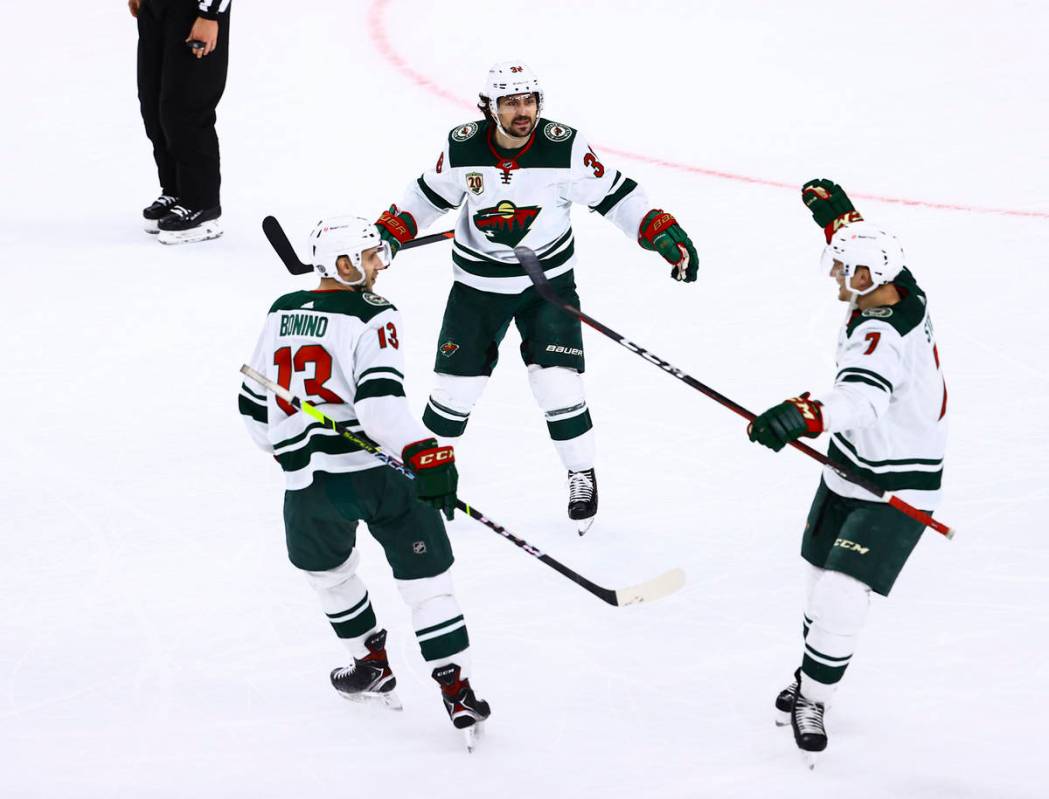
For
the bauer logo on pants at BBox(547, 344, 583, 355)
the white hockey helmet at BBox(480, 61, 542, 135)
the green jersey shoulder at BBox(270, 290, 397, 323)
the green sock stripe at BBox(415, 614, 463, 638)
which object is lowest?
the green sock stripe at BBox(415, 614, 463, 638)

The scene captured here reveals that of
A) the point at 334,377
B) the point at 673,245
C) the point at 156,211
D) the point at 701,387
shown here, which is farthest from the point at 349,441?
the point at 156,211

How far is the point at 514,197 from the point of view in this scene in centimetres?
391

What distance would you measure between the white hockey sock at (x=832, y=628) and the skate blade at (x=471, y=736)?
67cm

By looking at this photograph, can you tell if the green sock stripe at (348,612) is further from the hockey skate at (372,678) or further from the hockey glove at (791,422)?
the hockey glove at (791,422)

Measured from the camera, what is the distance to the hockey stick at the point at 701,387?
9.70 feet

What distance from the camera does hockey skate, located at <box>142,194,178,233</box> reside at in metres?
5.98

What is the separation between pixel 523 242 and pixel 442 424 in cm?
52

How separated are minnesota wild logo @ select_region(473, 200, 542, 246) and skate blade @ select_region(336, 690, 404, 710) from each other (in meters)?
1.28

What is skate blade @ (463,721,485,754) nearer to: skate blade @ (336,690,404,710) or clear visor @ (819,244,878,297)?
skate blade @ (336,690,404,710)

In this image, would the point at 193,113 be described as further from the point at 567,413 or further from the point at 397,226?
the point at 567,413

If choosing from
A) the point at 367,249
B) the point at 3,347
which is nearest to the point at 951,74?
the point at 3,347

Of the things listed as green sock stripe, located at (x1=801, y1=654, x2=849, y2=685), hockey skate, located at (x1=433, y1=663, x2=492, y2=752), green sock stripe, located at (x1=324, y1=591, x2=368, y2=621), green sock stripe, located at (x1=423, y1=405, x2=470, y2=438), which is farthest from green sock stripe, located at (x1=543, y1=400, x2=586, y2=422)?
green sock stripe, located at (x1=801, y1=654, x2=849, y2=685)

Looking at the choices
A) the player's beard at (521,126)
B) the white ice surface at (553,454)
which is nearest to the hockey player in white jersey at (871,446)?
the white ice surface at (553,454)

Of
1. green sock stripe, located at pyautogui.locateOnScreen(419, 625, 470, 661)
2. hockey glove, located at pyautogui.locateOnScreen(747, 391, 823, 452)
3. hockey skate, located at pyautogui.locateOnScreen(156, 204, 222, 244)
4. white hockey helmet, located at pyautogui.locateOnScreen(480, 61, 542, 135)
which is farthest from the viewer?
hockey skate, located at pyautogui.locateOnScreen(156, 204, 222, 244)
